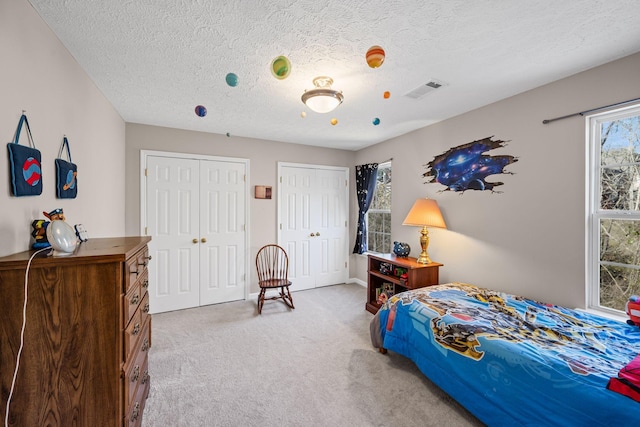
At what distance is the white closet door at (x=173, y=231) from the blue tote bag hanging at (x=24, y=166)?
2.14 metres

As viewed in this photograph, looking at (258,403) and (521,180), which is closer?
(258,403)

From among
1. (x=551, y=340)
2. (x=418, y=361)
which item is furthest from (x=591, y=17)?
(x=418, y=361)

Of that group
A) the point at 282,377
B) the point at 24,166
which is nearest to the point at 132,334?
the point at 24,166

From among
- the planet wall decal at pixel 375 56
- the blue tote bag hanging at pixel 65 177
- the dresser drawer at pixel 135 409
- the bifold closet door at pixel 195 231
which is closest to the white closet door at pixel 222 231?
the bifold closet door at pixel 195 231

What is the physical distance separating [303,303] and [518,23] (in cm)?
354

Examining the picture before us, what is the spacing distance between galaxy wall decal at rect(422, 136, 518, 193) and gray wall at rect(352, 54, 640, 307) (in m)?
0.06

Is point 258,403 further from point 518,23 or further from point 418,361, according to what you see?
point 518,23

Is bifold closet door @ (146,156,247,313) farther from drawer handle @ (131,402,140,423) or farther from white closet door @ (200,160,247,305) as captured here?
drawer handle @ (131,402,140,423)

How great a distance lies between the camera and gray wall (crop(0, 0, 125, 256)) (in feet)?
3.87

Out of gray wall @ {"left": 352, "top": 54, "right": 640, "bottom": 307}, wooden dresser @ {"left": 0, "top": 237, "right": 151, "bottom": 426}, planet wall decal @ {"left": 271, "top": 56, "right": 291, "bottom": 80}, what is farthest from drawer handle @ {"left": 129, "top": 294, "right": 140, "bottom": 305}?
gray wall @ {"left": 352, "top": 54, "right": 640, "bottom": 307}

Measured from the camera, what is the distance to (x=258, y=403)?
1.85 metres

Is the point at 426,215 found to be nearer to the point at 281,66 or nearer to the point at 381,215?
the point at 381,215

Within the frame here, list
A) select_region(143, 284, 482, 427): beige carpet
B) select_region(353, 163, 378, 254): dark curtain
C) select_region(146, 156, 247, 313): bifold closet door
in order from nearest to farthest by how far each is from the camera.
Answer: select_region(143, 284, 482, 427): beige carpet < select_region(146, 156, 247, 313): bifold closet door < select_region(353, 163, 378, 254): dark curtain

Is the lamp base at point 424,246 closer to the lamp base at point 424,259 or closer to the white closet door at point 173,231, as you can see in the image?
the lamp base at point 424,259
